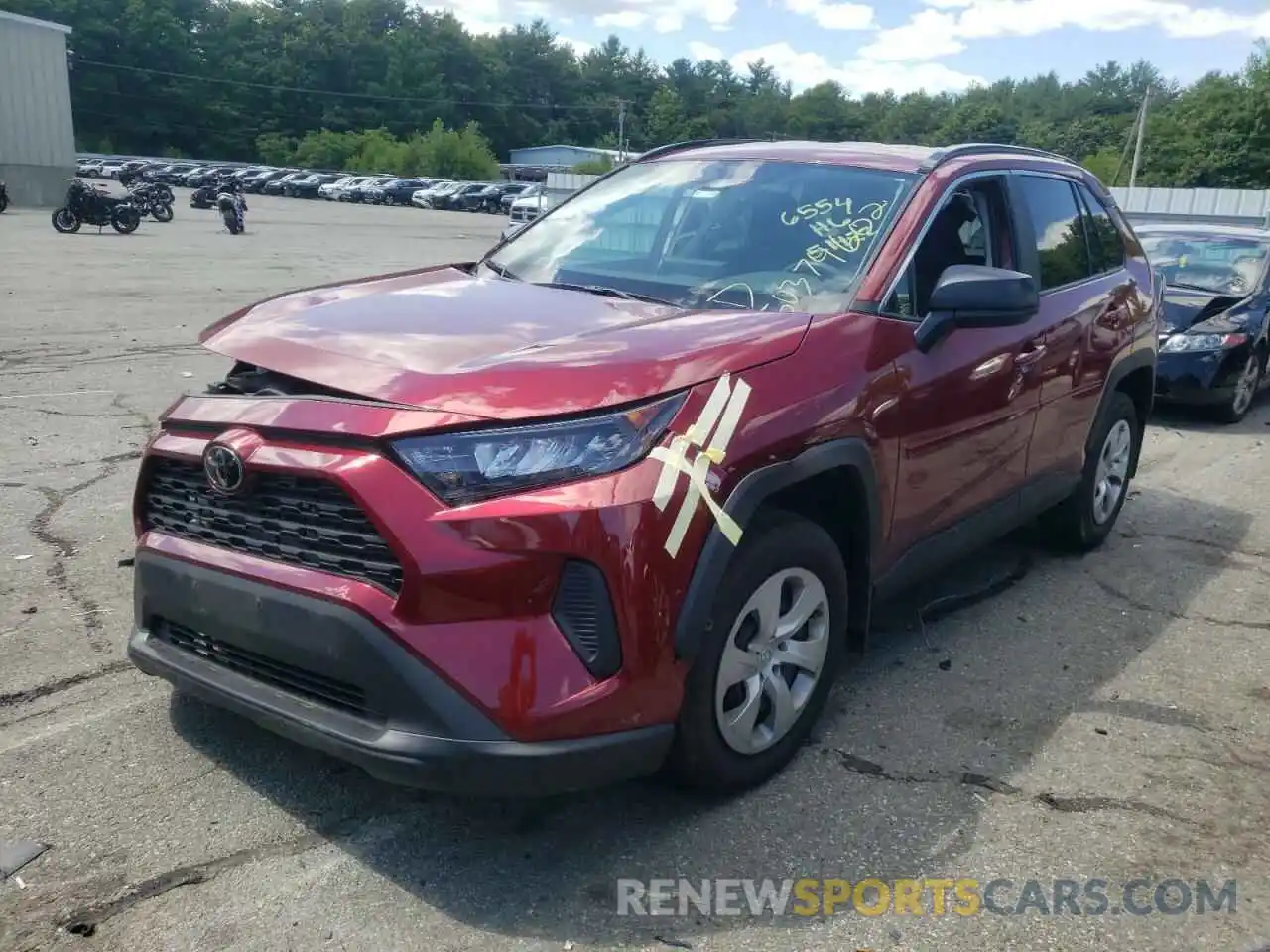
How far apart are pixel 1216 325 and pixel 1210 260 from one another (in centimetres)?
129

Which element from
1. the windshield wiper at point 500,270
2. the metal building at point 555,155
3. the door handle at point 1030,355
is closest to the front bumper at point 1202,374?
the door handle at point 1030,355

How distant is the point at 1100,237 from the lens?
5.18 m

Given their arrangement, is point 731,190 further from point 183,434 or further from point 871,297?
point 183,434

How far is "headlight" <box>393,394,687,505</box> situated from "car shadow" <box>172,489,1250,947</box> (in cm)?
99

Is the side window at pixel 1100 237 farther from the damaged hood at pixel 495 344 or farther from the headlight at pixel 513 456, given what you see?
the headlight at pixel 513 456

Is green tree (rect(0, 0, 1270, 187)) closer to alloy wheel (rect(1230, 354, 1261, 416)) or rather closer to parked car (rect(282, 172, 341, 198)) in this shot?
parked car (rect(282, 172, 341, 198))

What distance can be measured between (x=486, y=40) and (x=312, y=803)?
447 feet

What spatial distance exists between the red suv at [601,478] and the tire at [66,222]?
27633 mm

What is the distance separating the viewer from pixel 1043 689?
394cm

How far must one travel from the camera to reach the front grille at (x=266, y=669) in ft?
8.46

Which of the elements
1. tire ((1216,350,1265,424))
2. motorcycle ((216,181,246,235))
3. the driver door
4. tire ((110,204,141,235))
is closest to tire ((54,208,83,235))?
tire ((110,204,141,235))

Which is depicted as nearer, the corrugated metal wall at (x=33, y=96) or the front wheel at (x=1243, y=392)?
the front wheel at (x=1243, y=392)

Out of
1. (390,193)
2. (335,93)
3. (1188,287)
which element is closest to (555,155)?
(335,93)

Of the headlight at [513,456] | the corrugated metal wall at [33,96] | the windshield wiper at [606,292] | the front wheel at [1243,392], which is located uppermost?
the corrugated metal wall at [33,96]
